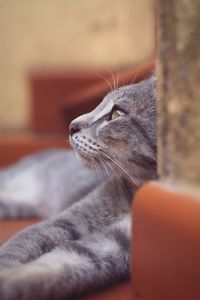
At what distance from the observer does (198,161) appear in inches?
31.9

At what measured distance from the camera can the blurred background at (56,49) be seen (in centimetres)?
266

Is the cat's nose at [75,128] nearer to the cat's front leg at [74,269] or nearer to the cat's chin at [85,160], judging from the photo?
the cat's chin at [85,160]

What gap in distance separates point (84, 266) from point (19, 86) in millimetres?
1976

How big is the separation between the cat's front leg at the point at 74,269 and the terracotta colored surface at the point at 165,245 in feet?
0.49

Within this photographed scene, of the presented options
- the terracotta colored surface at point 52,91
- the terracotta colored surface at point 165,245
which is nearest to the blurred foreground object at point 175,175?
the terracotta colored surface at point 165,245

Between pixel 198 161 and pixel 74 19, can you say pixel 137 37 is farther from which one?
pixel 198 161

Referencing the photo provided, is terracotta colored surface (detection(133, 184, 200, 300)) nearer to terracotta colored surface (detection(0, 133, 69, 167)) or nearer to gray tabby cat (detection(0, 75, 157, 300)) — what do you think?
gray tabby cat (detection(0, 75, 157, 300))

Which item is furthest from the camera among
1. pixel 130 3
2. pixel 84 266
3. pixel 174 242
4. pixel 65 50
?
pixel 65 50

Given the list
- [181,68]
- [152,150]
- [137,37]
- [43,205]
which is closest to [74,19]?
[137,37]

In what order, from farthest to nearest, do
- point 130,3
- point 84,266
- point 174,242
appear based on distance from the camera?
1. point 130,3
2. point 84,266
3. point 174,242

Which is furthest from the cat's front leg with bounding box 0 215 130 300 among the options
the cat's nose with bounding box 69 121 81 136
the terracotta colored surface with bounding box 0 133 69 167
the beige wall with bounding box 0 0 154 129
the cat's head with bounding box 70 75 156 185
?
the beige wall with bounding box 0 0 154 129

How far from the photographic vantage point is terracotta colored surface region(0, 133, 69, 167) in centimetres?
231

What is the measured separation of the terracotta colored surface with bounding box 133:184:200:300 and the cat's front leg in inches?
5.8

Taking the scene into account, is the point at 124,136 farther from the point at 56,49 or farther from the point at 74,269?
the point at 56,49
